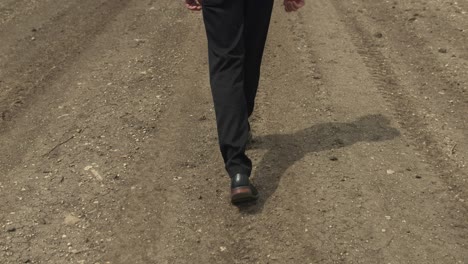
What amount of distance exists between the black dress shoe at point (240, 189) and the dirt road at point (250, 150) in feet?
0.34

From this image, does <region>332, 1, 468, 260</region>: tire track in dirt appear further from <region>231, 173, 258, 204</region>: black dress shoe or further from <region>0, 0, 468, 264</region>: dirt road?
<region>231, 173, 258, 204</region>: black dress shoe

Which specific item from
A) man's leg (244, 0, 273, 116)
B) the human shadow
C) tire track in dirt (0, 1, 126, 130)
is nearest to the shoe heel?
the human shadow

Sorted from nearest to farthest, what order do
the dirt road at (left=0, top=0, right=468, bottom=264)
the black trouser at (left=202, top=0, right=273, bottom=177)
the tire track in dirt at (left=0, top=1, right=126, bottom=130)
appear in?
1. the dirt road at (left=0, top=0, right=468, bottom=264)
2. the black trouser at (left=202, top=0, right=273, bottom=177)
3. the tire track in dirt at (left=0, top=1, right=126, bottom=130)

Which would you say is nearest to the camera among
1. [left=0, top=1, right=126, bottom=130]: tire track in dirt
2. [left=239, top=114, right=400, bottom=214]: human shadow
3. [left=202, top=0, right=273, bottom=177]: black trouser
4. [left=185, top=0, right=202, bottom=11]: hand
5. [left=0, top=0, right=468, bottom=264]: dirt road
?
[left=0, top=0, right=468, bottom=264]: dirt road

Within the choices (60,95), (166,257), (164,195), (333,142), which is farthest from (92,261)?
(60,95)

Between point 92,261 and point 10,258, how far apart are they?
0.48 metres

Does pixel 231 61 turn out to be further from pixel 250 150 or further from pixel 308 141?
pixel 308 141

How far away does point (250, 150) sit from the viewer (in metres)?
5.25

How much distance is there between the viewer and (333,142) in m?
5.34

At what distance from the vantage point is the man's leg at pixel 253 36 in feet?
14.9

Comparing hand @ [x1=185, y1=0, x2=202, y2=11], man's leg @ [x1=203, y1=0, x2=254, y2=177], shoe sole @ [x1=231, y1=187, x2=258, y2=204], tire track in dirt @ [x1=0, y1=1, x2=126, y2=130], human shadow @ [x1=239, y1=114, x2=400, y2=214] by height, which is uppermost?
hand @ [x1=185, y1=0, x2=202, y2=11]

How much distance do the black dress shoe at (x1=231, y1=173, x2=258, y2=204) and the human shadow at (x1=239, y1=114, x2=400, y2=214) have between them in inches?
10.7

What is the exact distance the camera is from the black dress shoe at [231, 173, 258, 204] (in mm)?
4457

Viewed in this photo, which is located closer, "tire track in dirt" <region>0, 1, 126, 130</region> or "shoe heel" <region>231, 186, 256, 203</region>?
"shoe heel" <region>231, 186, 256, 203</region>
